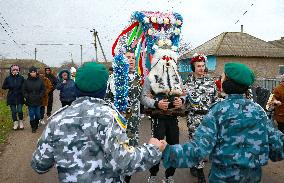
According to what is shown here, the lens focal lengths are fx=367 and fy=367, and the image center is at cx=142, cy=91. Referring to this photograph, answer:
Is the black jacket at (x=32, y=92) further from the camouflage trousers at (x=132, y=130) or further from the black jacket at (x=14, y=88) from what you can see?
the camouflage trousers at (x=132, y=130)

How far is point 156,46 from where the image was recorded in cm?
568

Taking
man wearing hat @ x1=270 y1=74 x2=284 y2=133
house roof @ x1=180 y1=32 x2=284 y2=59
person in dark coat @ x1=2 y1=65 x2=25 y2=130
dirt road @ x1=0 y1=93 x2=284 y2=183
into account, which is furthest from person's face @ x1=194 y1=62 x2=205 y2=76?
house roof @ x1=180 y1=32 x2=284 y2=59

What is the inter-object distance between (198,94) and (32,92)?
574 centimetres

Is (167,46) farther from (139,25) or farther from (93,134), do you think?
(93,134)

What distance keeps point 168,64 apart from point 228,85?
230cm

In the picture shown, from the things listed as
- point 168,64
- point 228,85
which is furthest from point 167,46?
point 228,85

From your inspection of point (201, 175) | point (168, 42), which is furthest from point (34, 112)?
point (201, 175)

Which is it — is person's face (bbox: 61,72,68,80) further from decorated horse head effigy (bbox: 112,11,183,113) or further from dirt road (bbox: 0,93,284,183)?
decorated horse head effigy (bbox: 112,11,183,113)

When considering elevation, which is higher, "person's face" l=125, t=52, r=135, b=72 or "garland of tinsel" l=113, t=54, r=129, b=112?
"person's face" l=125, t=52, r=135, b=72

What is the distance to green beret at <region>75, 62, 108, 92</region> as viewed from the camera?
2744 mm

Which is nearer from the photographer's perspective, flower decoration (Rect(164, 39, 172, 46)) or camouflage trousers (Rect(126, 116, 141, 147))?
camouflage trousers (Rect(126, 116, 141, 147))

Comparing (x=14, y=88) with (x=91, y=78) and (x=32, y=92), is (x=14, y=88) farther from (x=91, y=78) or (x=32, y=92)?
(x=91, y=78)

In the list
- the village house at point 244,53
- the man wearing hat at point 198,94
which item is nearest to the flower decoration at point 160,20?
the man wearing hat at point 198,94

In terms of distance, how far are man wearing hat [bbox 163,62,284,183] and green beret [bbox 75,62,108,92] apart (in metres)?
0.77
